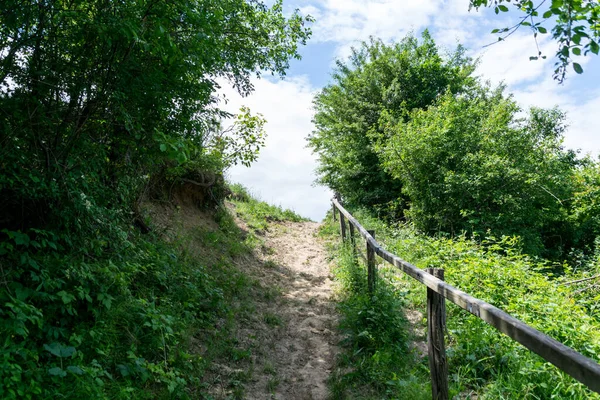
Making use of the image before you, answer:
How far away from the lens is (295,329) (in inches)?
244

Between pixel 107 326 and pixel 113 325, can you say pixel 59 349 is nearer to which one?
pixel 107 326

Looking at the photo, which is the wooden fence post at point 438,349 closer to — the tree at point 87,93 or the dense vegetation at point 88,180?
the dense vegetation at point 88,180

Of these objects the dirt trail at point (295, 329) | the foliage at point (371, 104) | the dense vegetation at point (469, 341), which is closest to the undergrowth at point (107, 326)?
the dirt trail at point (295, 329)

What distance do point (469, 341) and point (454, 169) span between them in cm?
851

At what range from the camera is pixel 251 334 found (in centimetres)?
570

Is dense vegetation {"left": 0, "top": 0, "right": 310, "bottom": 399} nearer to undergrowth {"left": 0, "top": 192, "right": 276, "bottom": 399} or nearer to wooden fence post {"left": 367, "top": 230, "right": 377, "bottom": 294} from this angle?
undergrowth {"left": 0, "top": 192, "right": 276, "bottom": 399}

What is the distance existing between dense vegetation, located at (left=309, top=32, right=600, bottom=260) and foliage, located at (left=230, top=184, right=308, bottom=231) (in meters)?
3.46

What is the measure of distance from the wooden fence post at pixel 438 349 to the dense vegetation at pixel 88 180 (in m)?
2.48

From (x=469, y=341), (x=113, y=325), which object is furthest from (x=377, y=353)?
(x=113, y=325)

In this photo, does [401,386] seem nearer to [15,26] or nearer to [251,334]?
[251,334]

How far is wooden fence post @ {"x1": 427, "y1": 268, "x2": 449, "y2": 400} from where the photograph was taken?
3654 millimetres

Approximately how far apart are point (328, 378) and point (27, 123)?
4.42m

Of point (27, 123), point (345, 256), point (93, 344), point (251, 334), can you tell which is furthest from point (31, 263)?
point (345, 256)

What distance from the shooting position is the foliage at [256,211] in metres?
12.7
